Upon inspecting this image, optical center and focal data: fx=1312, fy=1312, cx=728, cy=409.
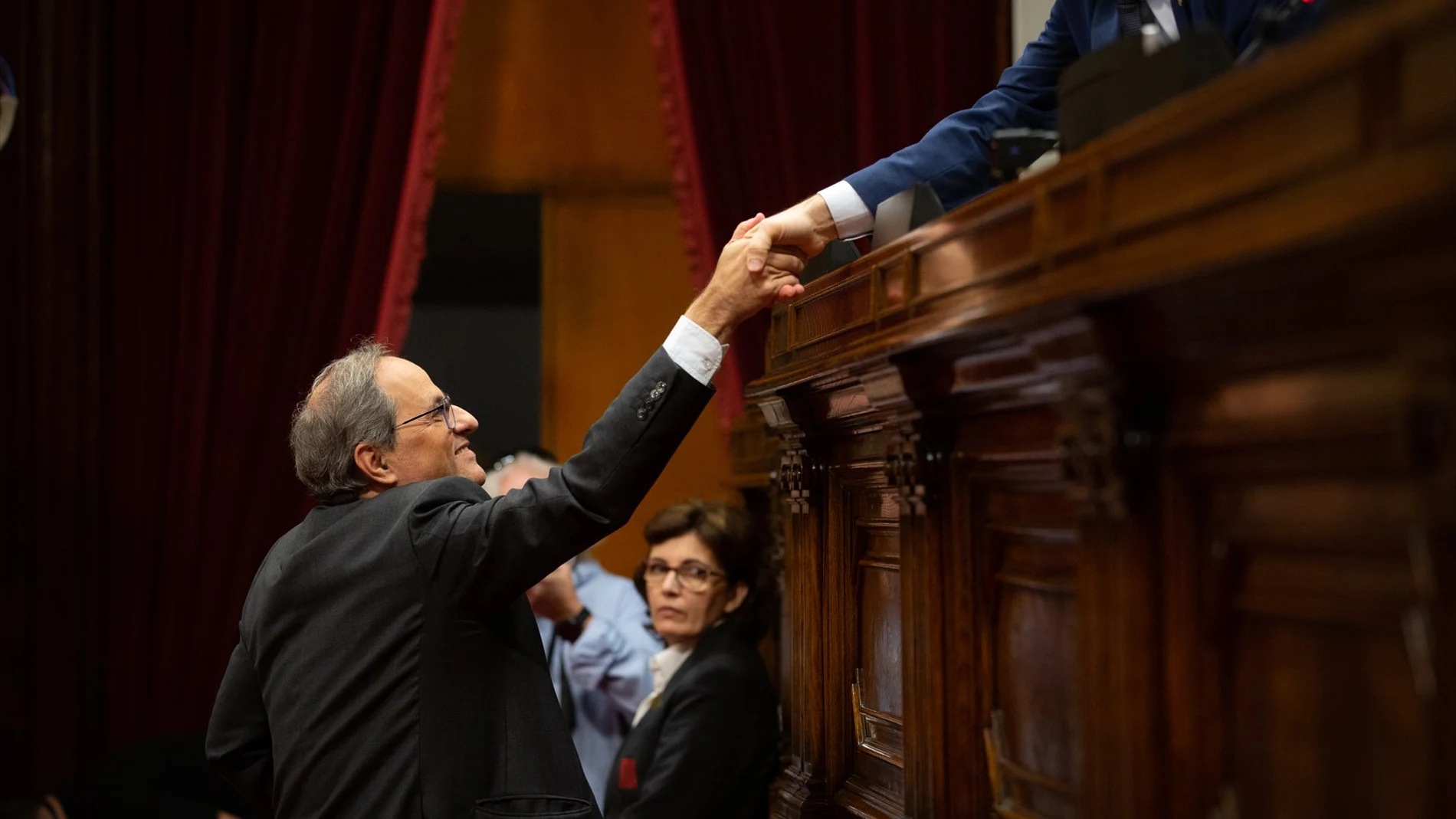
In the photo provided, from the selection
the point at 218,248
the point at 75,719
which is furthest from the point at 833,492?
the point at 75,719

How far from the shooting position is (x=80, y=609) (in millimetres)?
4094

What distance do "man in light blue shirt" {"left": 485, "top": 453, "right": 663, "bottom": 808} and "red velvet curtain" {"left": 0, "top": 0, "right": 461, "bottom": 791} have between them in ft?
2.81

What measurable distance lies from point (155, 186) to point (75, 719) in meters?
1.68

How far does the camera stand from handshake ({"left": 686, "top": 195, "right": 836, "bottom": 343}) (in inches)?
83.0

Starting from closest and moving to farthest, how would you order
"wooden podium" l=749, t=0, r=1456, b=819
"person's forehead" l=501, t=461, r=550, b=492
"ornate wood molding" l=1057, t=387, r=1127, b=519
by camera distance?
"wooden podium" l=749, t=0, r=1456, b=819
"ornate wood molding" l=1057, t=387, r=1127, b=519
"person's forehead" l=501, t=461, r=550, b=492

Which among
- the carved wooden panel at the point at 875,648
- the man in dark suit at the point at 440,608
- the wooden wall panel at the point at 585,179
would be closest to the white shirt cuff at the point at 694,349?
the man in dark suit at the point at 440,608

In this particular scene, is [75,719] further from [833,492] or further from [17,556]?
[833,492]

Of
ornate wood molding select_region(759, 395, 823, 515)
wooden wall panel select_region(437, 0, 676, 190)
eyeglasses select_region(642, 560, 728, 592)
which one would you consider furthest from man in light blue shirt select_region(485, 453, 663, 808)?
ornate wood molding select_region(759, 395, 823, 515)

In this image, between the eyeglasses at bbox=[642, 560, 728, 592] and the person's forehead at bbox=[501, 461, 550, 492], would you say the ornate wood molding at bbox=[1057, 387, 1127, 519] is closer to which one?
the eyeglasses at bbox=[642, 560, 728, 592]

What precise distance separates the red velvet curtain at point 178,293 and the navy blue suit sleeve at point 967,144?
7.80 feet

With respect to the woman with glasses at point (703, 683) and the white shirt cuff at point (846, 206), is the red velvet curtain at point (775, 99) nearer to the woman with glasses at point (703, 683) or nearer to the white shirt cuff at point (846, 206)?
the woman with glasses at point (703, 683)

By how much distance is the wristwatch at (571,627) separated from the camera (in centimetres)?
390

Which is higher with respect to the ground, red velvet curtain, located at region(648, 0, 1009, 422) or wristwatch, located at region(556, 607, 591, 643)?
red velvet curtain, located at region(648, 0, 1009, 422)

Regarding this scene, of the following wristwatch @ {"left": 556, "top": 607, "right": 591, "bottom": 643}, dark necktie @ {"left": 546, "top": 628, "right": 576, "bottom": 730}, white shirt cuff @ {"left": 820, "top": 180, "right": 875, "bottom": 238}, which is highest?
white shirt cuff @ {"left": 820, "top": 180, "right": 875, "bottom": 238}
